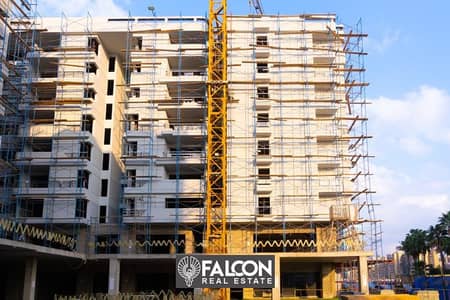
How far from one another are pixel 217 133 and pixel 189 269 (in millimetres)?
28135

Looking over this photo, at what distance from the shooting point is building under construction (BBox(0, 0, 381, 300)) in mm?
44719

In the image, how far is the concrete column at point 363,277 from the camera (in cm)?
3966

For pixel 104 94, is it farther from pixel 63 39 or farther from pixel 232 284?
pixel 232 284

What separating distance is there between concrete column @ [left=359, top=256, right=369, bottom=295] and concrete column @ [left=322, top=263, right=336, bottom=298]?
5532mm

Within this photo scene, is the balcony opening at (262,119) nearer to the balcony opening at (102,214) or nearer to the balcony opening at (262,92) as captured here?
the balcony opening at (262,92)

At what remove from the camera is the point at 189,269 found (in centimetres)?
1894

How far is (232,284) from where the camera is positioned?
1884 cm

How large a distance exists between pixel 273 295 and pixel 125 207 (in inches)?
603

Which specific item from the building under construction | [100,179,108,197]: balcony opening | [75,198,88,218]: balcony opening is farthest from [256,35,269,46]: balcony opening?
[75,198,88,218]: balcony opening

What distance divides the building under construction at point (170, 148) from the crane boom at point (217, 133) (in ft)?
1.97

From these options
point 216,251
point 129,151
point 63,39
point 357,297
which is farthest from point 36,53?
point 357,297

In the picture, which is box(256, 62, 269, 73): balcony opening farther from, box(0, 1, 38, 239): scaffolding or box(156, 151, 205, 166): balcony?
box(0, 1, 38, 239): scaffolding

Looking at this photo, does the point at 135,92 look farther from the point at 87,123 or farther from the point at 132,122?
the point at 87,123

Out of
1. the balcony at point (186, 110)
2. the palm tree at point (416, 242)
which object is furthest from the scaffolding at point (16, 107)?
the palm tree at point (416, 242)
